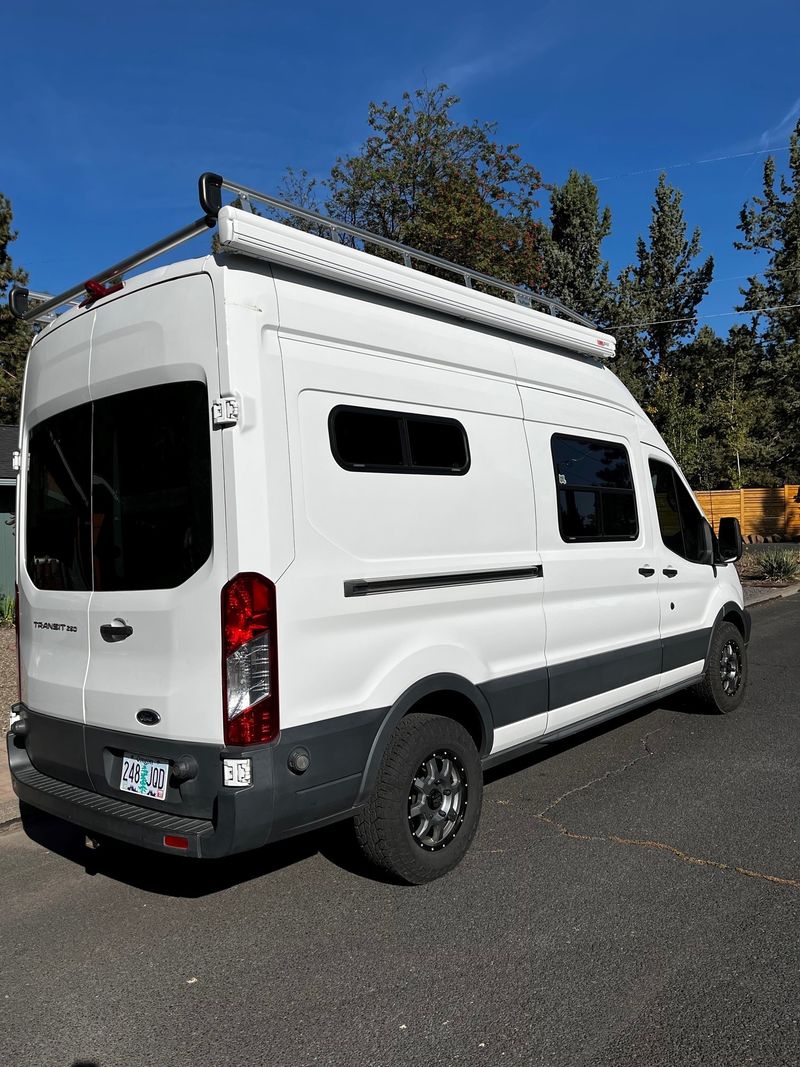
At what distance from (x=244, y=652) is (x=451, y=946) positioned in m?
1.41

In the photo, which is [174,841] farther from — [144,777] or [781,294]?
[781,294]

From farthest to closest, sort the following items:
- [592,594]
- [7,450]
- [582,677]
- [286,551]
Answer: [7,450] < [592,594] < [582,677] < [286,551]

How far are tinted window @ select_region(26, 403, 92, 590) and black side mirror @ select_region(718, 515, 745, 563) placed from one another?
15.4 ft

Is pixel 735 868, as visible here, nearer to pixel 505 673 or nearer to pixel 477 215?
pixel 505 673

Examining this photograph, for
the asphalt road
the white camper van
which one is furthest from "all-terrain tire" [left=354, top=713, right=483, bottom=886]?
the asphalt road

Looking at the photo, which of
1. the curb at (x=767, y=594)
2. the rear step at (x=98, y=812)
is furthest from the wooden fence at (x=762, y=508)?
the rear step at (x=98, y=812)

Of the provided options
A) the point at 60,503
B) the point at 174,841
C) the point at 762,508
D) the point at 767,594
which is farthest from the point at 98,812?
the point at 762,508

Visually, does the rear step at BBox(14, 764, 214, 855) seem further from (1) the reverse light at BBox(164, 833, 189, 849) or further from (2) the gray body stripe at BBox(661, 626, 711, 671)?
(2) the gray body stripe at BBox(661, 626, 711, 671)

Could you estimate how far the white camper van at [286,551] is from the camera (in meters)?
3.13

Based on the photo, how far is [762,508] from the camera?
3105 cm

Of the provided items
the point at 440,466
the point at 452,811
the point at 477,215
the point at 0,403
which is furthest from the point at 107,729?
the point at 0,403

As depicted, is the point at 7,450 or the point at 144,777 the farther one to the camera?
the point at 7,450

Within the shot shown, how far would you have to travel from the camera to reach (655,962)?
3.06 meters

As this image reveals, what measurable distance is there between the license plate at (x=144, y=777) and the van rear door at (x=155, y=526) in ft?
0.18
